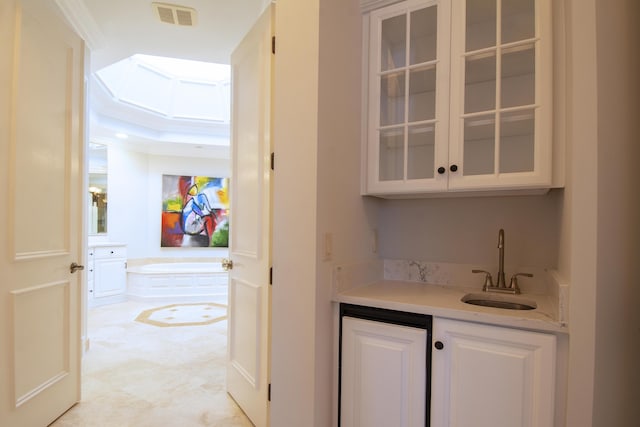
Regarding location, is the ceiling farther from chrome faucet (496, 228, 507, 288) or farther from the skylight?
chrome faucet (496, 228, 507, 288)

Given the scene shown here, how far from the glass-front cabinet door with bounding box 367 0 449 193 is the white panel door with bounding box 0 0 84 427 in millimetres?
1846

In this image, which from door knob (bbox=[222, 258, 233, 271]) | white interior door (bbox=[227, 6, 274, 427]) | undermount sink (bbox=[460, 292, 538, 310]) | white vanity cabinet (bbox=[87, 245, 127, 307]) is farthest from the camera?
white vanity cabinet (bbox=[87, 245, 127, 307])

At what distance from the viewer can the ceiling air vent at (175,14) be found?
8.05 feet

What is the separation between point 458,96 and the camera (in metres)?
1.65

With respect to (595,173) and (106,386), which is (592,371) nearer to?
(595,173)

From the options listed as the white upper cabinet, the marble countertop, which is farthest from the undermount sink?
the white upper cabinet

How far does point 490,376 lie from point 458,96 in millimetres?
1223

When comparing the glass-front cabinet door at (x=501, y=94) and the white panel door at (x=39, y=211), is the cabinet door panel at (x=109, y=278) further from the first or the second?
the glass-front cabinet door at (x=501, y=94)

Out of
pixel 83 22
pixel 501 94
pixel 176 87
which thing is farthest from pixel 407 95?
pixel 176 87

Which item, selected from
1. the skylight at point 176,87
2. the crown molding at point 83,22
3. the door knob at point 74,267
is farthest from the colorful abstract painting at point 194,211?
the door knob at point 74,267

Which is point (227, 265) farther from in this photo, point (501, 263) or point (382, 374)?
point (501, 263)

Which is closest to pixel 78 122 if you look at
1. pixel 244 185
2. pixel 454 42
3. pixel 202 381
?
pixel 244 185

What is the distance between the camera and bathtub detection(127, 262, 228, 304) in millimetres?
5367

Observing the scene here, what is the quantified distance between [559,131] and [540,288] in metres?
0.81
